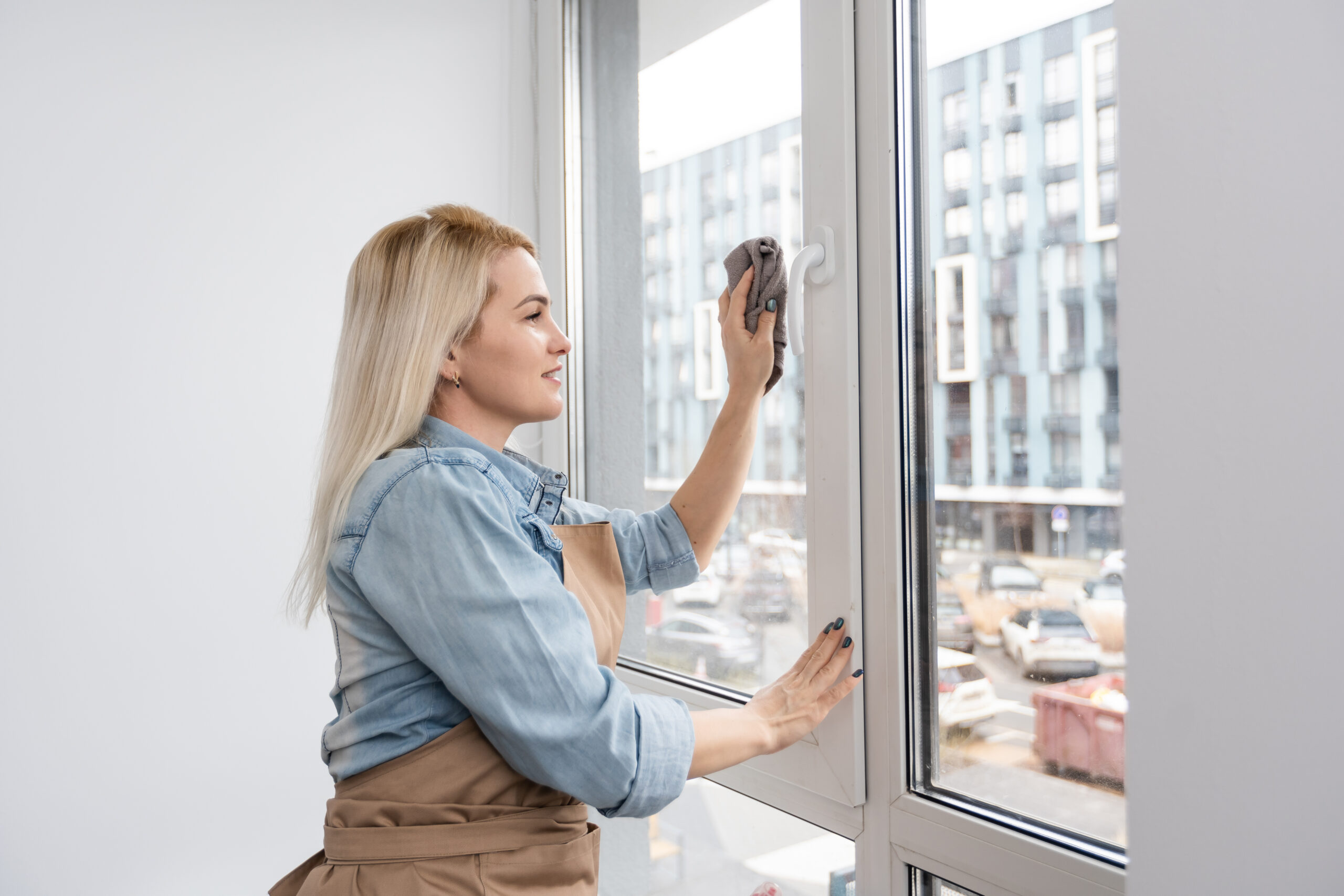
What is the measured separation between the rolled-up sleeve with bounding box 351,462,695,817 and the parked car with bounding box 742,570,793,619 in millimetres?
397

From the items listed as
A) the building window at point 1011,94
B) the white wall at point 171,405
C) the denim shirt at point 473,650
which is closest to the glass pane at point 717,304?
the building window at point 1011,94

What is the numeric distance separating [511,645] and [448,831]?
9.2 inches

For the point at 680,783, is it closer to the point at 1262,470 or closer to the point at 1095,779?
the point at 1095,779

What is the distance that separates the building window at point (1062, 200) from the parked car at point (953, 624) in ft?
1.41

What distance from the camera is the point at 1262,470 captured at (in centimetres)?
52

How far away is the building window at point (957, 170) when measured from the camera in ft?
3.35

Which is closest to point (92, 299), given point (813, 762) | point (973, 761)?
point (813, 762)

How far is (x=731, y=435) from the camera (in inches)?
47.0

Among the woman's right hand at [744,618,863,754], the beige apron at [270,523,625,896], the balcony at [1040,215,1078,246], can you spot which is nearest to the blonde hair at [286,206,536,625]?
the beige apron at [270,523,625,896]

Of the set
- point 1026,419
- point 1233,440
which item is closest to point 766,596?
point 1026,419

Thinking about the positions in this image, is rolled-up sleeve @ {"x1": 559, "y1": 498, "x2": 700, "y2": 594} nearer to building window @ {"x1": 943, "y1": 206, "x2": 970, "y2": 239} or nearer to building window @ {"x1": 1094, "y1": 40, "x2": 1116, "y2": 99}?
building window @ {"x1": 943, "y1": 206, "x2": 970, "y2": 239}

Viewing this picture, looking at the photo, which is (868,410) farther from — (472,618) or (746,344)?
(472,618)

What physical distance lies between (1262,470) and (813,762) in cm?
77

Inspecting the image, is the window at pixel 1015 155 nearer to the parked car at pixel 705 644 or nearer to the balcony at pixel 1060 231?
the balcony at pixel 1060 231
